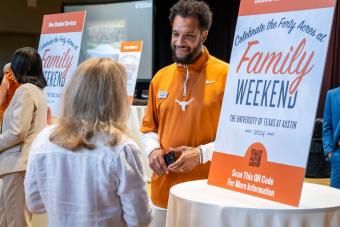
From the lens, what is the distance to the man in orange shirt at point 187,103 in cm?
229

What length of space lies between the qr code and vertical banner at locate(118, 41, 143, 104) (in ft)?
8.66

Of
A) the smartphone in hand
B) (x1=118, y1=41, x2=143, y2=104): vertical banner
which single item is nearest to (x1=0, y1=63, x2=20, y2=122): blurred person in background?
(x1=118, y1=41, x2=143, y2=104): vertical banner

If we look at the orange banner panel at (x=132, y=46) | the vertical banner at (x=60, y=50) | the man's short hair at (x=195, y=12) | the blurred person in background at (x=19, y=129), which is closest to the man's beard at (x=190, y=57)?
the man's short hair at (x=195, y=12)

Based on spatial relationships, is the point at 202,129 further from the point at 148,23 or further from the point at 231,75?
the point at 148,23

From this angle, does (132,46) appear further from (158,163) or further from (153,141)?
(158,163)

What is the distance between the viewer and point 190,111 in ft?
7.52

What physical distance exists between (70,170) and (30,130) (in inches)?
63.8

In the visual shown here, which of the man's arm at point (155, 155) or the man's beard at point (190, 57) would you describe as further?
the man's beard at point (190, 57)

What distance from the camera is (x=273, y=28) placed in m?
1.88

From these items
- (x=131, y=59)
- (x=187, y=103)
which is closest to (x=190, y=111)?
(x=187, y=103)

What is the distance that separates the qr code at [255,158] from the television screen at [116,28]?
4.31 m

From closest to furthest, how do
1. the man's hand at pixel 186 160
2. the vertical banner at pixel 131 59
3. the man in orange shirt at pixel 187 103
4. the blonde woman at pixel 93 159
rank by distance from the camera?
1. the blonde woman at pixel 93 159
2. the man's hand at pixel 186 160
3. the man in orange shirt at pixel 187 103
4. the vertical banner at pixel 131 59

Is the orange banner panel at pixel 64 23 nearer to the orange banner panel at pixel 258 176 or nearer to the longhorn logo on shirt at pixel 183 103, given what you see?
the longhorn logo on shirt at pixel 183 103

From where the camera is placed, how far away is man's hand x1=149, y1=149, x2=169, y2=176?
2217 millimetres
